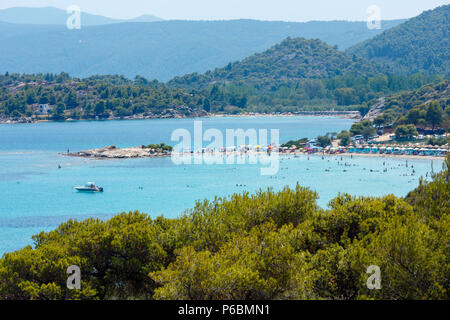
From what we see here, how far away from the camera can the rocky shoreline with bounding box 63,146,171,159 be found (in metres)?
87.8

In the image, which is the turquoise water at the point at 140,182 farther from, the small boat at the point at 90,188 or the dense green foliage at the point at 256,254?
the dense green foliage at the point at 256,254

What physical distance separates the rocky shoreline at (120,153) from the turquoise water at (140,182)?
3134 millimetres

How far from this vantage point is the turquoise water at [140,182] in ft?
170

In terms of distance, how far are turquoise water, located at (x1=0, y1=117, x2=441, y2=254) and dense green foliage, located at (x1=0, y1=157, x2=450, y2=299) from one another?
74.3 feet

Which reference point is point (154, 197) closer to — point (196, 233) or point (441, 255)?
point (196, 233)

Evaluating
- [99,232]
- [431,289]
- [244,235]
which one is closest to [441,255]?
[431,289]

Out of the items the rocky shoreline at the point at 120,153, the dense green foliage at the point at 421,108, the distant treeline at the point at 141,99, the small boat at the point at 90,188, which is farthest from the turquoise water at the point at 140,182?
the distant treeline at the point at 141,99

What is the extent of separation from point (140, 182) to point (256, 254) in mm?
51528

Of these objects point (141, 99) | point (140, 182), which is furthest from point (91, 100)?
point (140, 182)

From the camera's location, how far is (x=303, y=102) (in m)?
199

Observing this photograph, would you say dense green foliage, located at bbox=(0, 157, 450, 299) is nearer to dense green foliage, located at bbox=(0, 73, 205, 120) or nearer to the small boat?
the small boat

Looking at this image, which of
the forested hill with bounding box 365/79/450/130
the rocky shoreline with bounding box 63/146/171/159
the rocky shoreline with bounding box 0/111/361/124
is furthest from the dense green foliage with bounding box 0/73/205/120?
the rocky shoreline with bounding box 63/146/171/159

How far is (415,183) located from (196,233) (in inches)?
1869

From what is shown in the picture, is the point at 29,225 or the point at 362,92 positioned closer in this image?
the point at 29,225
